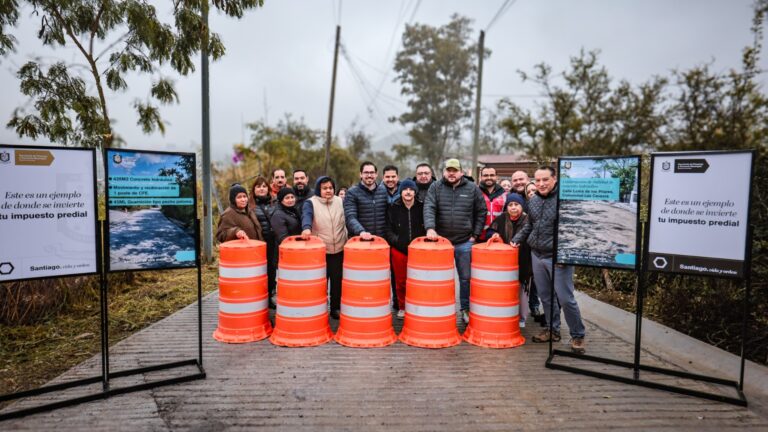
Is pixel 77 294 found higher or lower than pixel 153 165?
lower

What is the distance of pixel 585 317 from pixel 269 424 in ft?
15.3

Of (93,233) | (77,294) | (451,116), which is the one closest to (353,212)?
(93,233)

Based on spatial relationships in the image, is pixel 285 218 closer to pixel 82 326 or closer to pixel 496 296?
pixel 82 326

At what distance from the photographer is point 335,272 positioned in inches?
233

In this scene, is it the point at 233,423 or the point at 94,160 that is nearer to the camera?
the point at 233,423

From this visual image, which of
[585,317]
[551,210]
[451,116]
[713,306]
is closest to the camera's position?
[551,210]

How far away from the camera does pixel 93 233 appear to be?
12.9ft

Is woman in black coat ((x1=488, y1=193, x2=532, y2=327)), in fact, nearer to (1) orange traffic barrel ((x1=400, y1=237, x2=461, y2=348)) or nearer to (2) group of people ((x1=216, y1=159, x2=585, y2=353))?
(2) group of people ((x1=216, y1=159, x2=585, y2=353))

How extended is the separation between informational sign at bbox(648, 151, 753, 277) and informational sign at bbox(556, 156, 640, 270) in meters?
0.18

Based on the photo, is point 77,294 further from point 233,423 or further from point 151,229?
point 233,423

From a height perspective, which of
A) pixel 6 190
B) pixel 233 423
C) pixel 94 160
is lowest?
pixel 233 423

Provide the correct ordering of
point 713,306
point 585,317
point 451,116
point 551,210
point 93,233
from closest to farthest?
point 93,233
point 551,210
point 713,306
point 585,317
point 451,116

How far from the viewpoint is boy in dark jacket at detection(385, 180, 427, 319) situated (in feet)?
19.2

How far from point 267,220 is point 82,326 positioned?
2698mm
